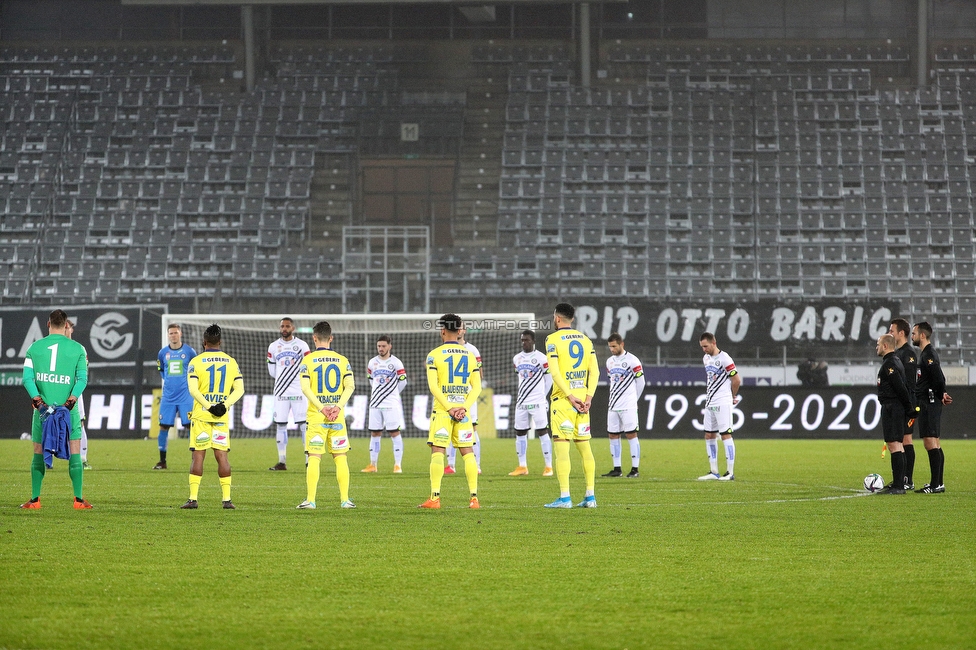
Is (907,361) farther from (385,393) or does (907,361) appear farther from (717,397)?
(385,393)

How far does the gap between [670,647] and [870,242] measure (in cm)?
3253

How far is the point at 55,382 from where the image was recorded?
11.2 metres

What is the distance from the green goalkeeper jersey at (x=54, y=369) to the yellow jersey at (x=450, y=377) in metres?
3.55

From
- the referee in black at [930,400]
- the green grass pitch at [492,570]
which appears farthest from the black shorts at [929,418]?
the green grass pitch at [492,570]

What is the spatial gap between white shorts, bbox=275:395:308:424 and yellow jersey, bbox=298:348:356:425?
23.0ft

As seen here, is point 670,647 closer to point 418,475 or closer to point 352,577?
point 352,577

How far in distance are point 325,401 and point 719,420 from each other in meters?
6.92

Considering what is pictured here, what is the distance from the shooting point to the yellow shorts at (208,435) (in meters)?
11.3

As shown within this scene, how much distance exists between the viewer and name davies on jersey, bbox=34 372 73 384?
1114 cm

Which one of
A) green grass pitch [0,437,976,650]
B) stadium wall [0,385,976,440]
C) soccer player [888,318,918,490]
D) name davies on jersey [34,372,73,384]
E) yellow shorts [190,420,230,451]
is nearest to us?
green grass pitch [0,437,976,650]

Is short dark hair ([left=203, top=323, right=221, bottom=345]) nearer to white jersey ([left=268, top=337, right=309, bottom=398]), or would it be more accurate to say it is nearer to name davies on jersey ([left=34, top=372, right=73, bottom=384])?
name davies on jersey ([left=34, top=372, right=73, bottom=384])

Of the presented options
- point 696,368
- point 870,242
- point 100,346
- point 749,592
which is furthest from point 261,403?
point 749,592

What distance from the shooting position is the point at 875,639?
18.4 ft

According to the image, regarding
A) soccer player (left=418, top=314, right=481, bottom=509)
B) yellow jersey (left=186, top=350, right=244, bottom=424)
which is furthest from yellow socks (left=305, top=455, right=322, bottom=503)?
soccer player (left=418, top=314, right=481, bottom=509)
